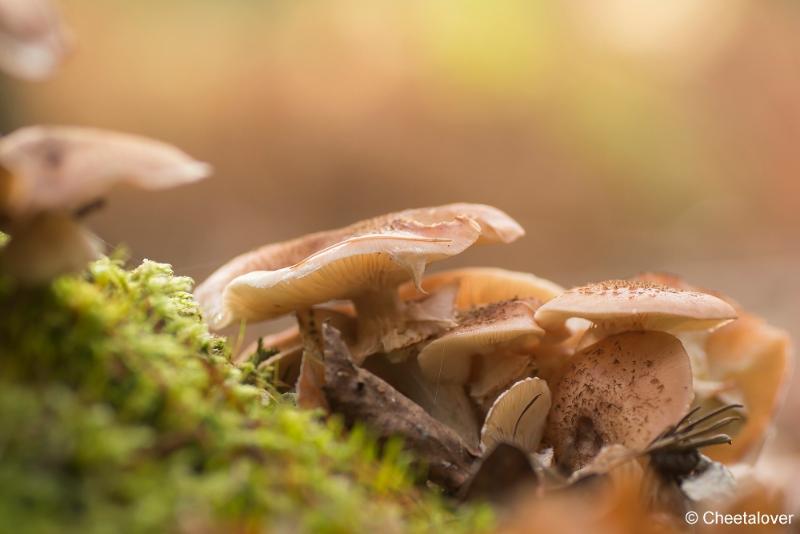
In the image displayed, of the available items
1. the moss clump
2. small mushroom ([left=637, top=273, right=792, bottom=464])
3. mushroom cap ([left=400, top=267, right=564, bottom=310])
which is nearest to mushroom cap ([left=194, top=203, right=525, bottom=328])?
mushroom cap ([left=400, top=267, right=564, bottom=310])

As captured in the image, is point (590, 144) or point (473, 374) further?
point (590, 144)

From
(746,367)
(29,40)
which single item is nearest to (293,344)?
(29,40)

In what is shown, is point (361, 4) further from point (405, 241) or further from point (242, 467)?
point (242, 467)

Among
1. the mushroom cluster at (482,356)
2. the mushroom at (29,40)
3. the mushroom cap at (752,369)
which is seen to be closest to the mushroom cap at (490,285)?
the mushroom cluster at (482,356)

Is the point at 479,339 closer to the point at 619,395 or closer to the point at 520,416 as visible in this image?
the point at 520,416

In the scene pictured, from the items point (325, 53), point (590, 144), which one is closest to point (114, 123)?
point (325, 53)

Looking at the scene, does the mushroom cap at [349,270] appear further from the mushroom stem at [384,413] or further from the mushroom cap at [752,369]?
the mushroom cap at [752,369]
